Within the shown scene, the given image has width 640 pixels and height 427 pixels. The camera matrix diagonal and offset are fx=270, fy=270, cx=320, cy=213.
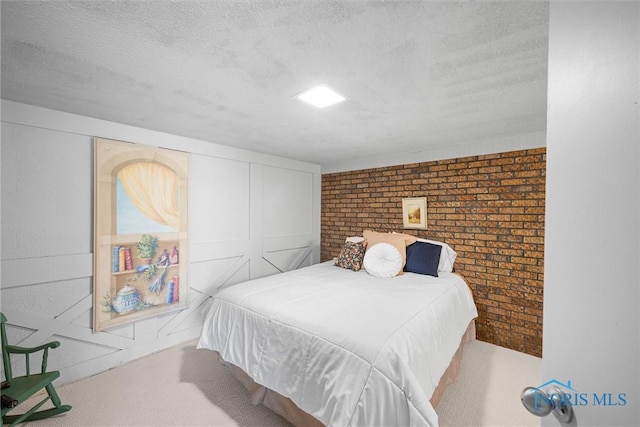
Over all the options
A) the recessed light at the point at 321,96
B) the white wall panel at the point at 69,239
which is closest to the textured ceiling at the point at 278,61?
the recessed light at the point at 321,96

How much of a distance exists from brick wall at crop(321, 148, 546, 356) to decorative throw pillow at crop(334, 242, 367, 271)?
0.72 metres

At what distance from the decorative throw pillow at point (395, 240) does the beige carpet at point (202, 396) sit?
1315 mm

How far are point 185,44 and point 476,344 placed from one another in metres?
3.97

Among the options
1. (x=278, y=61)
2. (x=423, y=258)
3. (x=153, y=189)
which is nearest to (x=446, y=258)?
(x=423, y=258)

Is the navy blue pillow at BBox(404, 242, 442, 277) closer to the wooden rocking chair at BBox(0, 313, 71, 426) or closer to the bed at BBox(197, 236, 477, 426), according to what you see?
the bed at BBox(197, 236, 477, 426)

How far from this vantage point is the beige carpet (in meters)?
2.01

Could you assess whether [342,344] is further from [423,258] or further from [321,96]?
[423,258]

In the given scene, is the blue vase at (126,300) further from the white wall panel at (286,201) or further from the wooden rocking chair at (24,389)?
the white wall panel at (286,201)

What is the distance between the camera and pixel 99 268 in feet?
8.46

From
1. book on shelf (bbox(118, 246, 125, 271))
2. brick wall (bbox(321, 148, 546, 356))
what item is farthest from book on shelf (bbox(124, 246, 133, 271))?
brick wall (bbox(321, 148, 546, 356))

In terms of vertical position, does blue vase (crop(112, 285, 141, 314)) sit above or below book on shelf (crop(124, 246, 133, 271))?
below

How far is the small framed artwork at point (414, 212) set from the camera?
370cm

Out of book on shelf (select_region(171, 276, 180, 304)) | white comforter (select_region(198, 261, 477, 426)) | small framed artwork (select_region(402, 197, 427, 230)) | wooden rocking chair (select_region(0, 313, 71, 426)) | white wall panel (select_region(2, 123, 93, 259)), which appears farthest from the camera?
small framed artwork (select_region(402, 197, 427, 230))

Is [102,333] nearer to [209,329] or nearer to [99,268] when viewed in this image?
[99,268]
